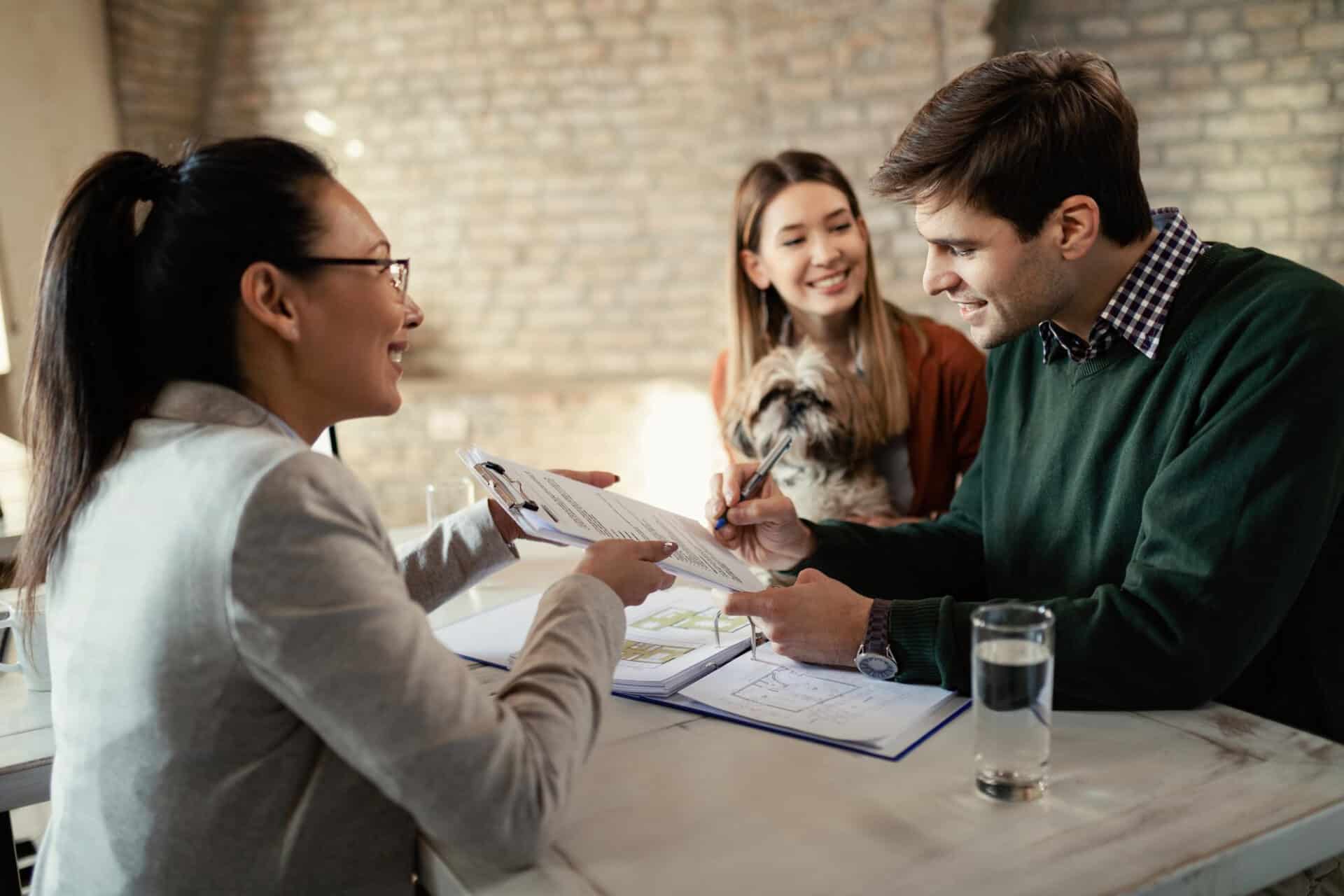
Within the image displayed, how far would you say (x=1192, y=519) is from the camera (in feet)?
4.18

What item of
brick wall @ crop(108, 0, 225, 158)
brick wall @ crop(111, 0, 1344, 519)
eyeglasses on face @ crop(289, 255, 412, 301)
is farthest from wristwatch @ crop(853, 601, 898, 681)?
brick wall @ crop(108, 0, 225, 158)

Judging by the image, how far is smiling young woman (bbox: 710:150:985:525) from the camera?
275cm

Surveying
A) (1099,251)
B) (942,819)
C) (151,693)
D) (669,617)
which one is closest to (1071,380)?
(1099,251)

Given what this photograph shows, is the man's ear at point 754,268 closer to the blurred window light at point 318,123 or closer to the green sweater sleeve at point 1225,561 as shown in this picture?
the green sweater sleeve at point 1225,561

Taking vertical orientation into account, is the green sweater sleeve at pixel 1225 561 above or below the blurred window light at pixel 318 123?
below

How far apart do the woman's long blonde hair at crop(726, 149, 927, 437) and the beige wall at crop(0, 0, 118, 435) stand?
2.91 meters

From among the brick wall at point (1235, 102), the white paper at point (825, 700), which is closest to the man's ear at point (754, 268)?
the white paper at point (825, 700)

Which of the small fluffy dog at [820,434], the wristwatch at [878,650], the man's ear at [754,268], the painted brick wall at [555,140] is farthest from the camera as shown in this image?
the painted brick wall at [555,140]

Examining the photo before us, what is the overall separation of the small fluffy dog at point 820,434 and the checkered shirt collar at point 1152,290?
1121 mm

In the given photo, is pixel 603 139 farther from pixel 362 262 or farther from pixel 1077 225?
pixel 362 262

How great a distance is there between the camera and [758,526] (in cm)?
175

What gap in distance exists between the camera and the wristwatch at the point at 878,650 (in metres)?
1.33

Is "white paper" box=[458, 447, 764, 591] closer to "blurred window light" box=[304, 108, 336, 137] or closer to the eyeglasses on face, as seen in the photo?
the eyeglasses on face

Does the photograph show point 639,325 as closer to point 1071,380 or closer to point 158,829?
point 1071,380
